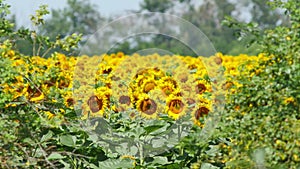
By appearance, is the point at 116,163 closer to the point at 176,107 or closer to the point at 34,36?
the point at 176,107

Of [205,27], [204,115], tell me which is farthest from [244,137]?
[205,27]

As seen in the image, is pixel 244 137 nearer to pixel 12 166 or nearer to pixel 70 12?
pixel 12 166

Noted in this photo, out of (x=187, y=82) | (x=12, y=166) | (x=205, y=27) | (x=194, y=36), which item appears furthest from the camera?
(x=205, y=27)

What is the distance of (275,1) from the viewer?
174 inches

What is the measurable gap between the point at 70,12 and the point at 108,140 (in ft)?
53.2

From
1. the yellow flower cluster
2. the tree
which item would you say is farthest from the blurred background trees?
the yellow flower cluster

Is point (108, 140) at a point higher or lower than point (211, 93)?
lower

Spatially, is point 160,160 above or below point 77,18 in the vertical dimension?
below

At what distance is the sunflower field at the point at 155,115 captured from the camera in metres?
3.80

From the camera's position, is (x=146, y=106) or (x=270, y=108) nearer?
(x=270, y=108)

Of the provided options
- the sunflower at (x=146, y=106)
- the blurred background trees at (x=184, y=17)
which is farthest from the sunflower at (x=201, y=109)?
the blurred background trees at (x=184, y=17)

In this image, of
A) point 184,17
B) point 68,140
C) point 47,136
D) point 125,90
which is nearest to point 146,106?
point 125,90

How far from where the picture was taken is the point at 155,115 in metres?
4.64

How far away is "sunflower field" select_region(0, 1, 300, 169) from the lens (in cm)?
380
